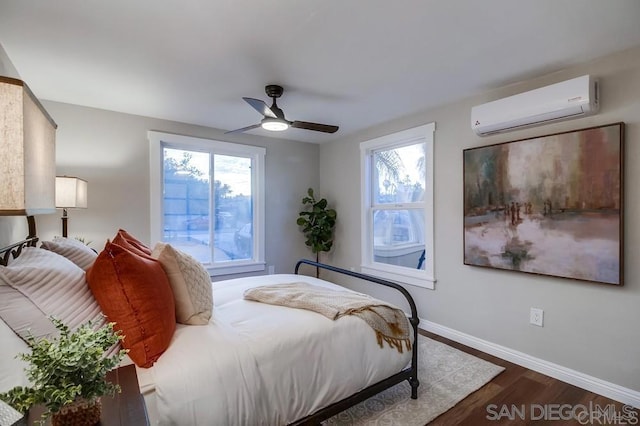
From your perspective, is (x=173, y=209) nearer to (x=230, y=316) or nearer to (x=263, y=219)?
(x=263, y=219)

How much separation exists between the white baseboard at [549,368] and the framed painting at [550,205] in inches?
29.2

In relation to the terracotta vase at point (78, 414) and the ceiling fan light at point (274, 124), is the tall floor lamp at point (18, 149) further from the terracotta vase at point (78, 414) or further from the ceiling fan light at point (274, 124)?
the ceiling fan light at point (274, 124)

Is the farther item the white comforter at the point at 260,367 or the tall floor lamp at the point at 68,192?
the tall floor lamp at the point at 68,192

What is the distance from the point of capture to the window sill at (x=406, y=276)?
3.40 meters

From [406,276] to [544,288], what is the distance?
1.38m

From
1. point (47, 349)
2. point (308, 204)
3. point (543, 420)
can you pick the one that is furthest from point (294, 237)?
point (47, 349)

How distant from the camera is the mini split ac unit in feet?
7.24

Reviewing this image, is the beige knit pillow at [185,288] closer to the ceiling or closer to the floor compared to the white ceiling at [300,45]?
closer to the floor

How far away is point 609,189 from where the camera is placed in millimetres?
2182

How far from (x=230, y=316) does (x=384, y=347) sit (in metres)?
1.00

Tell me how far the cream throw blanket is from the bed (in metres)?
0.05

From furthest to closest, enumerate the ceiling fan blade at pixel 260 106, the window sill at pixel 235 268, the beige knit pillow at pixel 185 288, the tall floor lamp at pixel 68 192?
the window sill at pixel 235 268 → the tall floor lamp at pixel 68 192 → the ceiling fan blade at pixel 260 106 → the beige knit pillow at pixel 185 288

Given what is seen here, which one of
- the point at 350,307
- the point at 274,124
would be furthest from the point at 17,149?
the point at 274,124

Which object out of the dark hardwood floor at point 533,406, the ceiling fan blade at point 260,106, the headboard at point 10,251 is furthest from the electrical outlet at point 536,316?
the headboard at point 10,251
